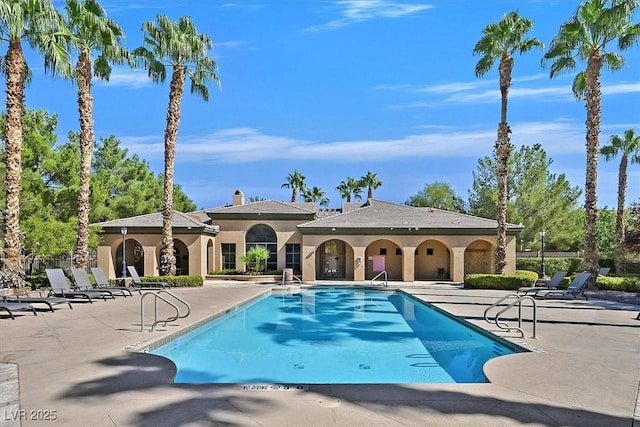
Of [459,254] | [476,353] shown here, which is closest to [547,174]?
[459,254]

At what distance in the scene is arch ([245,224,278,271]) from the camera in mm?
31516

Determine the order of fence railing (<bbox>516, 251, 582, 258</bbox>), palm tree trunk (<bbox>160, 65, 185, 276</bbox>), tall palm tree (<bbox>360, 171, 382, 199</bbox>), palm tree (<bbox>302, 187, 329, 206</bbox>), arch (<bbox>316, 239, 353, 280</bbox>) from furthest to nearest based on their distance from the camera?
palm tree (<bbox>302, 187, 329, 206</bbox>), tall palm tree (<bbox>360, 171, 382, 199</bbox>), fence railing (<bbox>516, 251, 582, 258</bbox>), arch (<bbox>316, 239, 353, 280</bbox>), palm tree trunk (<bbox>160, 65, 185, 276</bbox>)

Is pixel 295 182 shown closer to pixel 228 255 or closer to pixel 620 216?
pixel 228 255

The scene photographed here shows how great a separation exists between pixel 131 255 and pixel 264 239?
8901 mm

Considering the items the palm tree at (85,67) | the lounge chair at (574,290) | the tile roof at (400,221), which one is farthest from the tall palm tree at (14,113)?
the lounge chair at (574,290)

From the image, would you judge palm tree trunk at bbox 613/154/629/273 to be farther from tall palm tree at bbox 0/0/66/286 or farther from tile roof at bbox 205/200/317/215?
tall palm tree at bbox 0/0/66/286

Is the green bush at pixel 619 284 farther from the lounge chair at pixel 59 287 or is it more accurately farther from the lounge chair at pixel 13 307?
the lounge chair at pixel 13 307

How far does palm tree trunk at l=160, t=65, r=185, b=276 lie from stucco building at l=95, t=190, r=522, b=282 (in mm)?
3895

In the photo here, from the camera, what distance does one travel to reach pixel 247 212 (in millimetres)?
31312

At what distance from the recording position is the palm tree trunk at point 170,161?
23.9 metres

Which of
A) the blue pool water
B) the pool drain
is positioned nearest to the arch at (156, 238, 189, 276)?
the blue pool water

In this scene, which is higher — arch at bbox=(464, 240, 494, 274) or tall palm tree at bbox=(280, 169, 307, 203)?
tall palm tree at bbox=(280, 169, 307, 203)

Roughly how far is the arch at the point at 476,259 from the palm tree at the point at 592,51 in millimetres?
9394

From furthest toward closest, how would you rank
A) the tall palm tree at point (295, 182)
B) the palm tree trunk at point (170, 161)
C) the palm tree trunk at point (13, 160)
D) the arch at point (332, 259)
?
the tall palm tree at point (295, 182), the arch at point (332, 259), the palm tree trunk at point (170, 161), the palm tree trunk at point (13, 160)
